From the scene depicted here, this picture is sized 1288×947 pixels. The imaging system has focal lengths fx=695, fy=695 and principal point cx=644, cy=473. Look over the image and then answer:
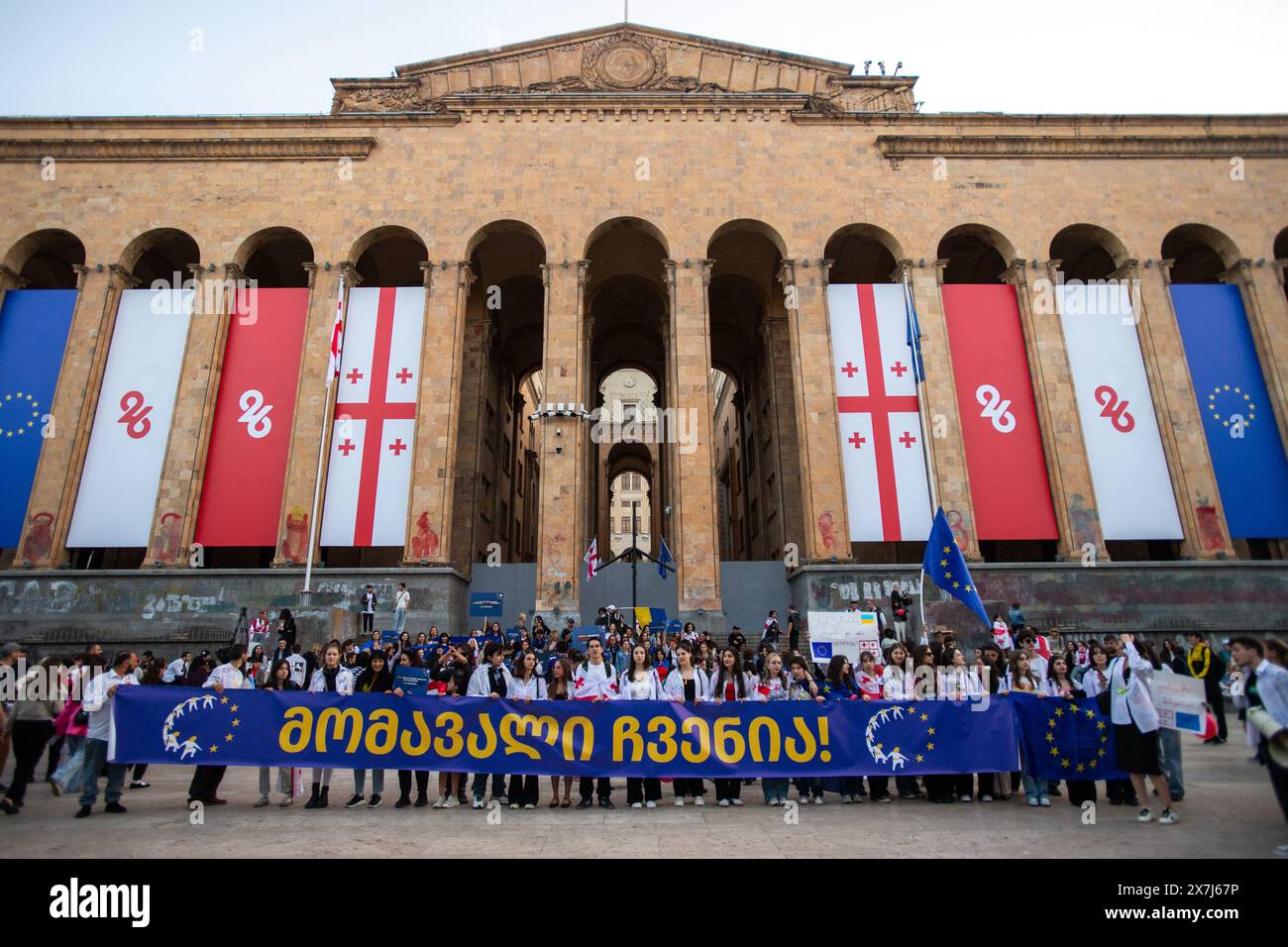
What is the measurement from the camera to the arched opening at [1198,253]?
1006 inches

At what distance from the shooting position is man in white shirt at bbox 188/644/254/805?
8812 millimetres

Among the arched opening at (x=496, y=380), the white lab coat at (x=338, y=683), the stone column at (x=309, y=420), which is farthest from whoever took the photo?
the arched opening at (x=496, y=380)

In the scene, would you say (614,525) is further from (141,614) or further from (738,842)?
(738,842)

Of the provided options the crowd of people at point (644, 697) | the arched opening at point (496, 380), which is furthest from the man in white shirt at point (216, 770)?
the arched opening at point (496, 380)

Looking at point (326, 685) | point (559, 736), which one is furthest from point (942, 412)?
point (326, 685)

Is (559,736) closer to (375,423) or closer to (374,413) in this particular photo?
(375,423)

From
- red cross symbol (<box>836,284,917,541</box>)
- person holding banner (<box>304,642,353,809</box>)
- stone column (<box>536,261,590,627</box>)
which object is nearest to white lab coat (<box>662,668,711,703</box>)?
person holding banner (<box>304,642,353,809</box>)

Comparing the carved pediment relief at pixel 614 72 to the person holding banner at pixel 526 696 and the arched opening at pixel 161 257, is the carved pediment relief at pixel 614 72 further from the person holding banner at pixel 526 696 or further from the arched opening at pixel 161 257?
the person holding banner at pixel 526 696

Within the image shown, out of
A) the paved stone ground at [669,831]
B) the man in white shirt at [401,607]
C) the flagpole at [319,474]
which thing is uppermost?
the flagpole at [319,474]

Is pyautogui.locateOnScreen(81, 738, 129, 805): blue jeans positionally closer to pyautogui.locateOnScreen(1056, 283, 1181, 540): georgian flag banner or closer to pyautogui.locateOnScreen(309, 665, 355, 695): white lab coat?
pyautogui.locateOnScreen(309, 665, 355, 695): white lab coat

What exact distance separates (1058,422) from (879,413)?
230 inches

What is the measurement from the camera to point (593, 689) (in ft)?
30.2

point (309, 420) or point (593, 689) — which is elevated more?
point (309, 420)

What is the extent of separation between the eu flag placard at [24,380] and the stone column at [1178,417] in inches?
1427
